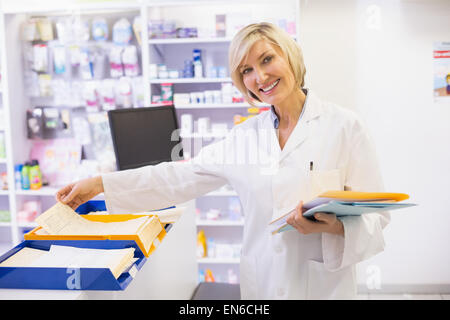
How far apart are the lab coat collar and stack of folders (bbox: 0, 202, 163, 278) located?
1.67 feet

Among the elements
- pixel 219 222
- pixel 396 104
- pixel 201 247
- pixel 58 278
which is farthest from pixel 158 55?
pixel 58 278

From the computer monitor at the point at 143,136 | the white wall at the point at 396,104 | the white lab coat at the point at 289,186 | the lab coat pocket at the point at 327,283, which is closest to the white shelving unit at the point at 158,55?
the white wall at the point at 396,104

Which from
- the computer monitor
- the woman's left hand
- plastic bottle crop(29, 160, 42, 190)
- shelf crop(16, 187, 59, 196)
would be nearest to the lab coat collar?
the woman's left hand

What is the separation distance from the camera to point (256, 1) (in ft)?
9.25

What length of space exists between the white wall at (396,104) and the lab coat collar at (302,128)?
5.88 feet

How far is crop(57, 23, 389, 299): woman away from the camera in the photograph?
1.09 meters

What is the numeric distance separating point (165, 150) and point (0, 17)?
207 cm

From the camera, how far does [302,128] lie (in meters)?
1.17

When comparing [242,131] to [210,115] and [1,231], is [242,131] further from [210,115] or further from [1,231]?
[1,231]

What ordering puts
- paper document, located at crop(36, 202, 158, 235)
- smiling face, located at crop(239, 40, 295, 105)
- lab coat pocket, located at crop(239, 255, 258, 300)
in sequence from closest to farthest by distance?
paper document, located at crop(36, 202, 158, 235) < smiling face, located at crop(239, 40, 295, 105) < lab coat pocket, located at crop(239, 255, 258, 300)

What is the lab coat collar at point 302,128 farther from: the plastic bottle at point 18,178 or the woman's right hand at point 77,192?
the plastic bottle at point 18,178

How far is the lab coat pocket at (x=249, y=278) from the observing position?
1.26 m

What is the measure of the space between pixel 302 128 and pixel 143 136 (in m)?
1.07

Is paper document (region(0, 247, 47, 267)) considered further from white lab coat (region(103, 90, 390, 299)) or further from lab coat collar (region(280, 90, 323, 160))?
lab coat collar (region(280, 90, 323, 160))
